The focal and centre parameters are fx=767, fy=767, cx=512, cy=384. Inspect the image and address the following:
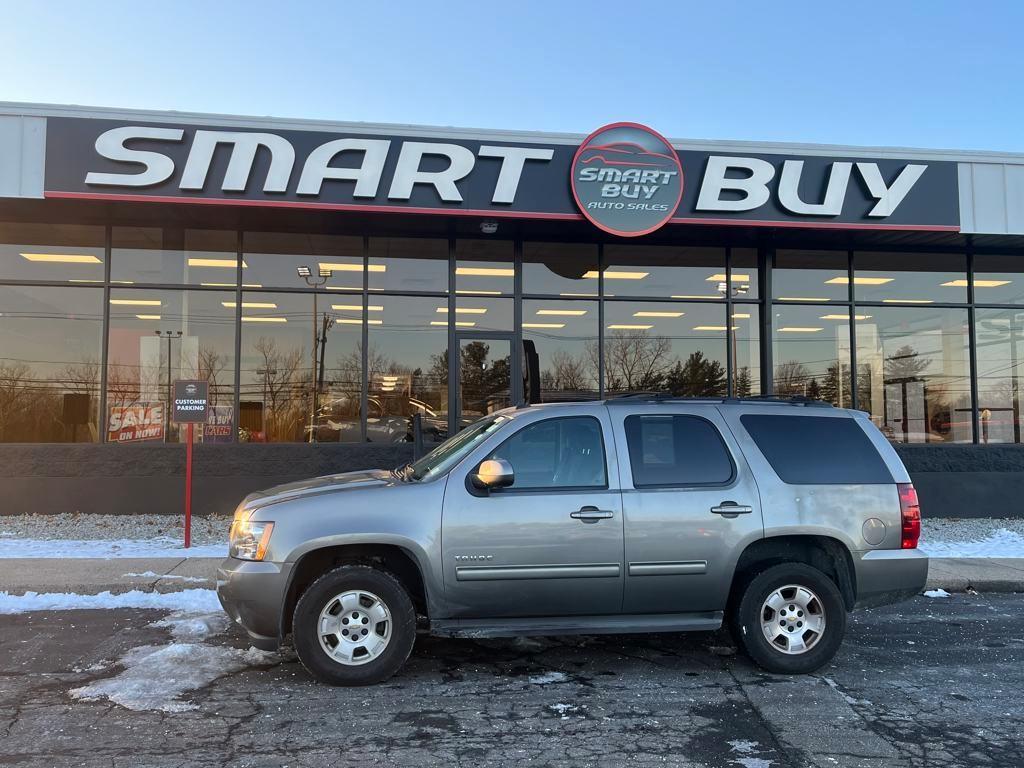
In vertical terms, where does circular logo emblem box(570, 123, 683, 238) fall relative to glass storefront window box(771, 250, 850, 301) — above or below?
above

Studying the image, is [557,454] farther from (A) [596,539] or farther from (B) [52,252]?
(B) [52,252]

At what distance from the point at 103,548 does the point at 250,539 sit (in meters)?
5.06

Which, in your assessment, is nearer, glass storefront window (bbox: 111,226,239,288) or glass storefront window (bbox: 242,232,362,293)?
glass storefront window (bbox: 111,226,239,288)

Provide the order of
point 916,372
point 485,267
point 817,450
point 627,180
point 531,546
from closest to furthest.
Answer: point 531,546 < point 817,450 < point 627,180 < point 485,267 < point 916,372

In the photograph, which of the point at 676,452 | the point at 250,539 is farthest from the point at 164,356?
the point at 676,452

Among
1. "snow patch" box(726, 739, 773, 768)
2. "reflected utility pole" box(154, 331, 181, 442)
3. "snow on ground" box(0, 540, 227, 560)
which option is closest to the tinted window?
"snow patch" box(726, 739, 773, 768)

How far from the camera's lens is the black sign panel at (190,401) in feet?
28.5

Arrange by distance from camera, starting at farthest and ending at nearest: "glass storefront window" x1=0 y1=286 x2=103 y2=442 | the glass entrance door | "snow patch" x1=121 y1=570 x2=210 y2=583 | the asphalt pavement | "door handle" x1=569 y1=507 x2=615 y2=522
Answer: the glass entrance door, "glass storefront window" x1=0 y1=286 x2=103 y2=442, "snow patch" x1=121 y1=570 x2=210 y2=583, "door handle" x1=569 y1=507 x2=615 y2=522, the asphalt pavement

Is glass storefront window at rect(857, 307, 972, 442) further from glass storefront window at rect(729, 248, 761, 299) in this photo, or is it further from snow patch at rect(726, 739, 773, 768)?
snow patch at rect(726, 739, 773, 768)

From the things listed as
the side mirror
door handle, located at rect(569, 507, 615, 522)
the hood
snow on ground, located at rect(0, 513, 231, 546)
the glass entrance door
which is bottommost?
snow on ground, located at rect(0, 513, 231, 546)

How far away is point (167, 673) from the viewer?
4.92 meters

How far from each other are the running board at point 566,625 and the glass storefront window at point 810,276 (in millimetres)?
8438

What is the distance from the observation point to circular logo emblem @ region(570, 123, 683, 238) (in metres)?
10.1

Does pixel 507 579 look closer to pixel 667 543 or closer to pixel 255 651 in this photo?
Result: pixel 667 543
